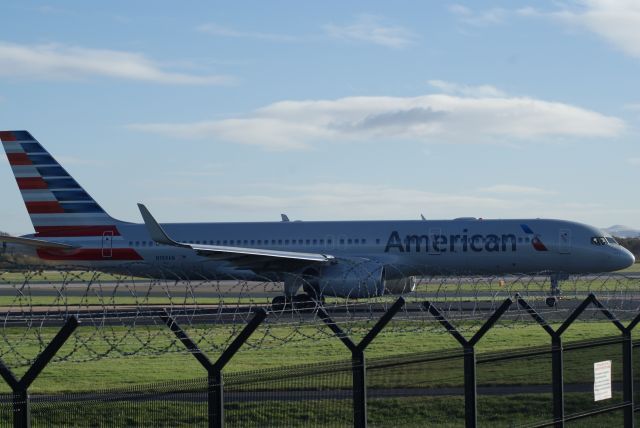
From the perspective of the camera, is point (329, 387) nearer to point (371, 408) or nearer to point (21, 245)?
point (371, 408)

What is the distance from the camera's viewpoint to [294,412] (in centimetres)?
1093

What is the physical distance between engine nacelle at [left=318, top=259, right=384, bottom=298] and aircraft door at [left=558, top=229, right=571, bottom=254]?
22.4 feet

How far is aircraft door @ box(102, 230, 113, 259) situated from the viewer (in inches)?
1665

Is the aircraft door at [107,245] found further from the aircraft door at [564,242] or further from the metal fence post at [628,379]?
the metal fence post at [628,379]

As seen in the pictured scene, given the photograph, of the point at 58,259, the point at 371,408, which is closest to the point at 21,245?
the point at 58,259

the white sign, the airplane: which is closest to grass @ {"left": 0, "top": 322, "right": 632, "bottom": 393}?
the white sign

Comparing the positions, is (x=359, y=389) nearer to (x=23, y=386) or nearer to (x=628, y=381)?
(x=23, y=386)

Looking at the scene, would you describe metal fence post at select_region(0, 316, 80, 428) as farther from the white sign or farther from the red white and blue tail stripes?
the red white and blue tail stripes

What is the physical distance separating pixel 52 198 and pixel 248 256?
10.9 m

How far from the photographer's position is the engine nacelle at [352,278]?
34906mm

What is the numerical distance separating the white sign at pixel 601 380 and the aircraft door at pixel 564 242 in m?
26.8

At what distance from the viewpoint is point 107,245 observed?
42.3 metres

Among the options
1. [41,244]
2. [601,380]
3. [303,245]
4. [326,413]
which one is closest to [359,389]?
[326,413]

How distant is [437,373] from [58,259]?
32716 mm
